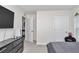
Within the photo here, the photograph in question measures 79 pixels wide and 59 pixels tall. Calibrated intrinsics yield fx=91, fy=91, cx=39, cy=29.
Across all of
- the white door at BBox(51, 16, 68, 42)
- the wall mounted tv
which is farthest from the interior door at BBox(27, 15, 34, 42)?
the wall mounted tv

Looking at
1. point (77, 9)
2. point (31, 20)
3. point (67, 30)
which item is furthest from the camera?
point (31, 20)

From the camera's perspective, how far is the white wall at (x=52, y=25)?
558cm

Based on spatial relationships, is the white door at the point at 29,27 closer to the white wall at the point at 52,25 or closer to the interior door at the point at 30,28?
the interior door at the point at 30,28

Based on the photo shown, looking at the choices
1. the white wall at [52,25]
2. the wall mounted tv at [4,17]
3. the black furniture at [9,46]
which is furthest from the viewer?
the white wall at [52,25]

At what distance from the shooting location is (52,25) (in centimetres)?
560

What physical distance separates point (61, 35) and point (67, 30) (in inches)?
18.7

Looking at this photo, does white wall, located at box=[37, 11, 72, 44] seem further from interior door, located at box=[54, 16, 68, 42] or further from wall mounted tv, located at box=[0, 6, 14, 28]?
wall mounted tv, located at box=[0, 6, 14, 28]

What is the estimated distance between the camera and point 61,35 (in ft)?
18.3

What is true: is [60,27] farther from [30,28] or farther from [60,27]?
[30,28]

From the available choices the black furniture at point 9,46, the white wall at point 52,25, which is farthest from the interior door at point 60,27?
the black furniture at point 9,46

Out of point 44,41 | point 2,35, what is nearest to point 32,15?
point 44,41

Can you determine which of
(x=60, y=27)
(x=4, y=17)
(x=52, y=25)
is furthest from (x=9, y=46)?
(x=60, y=27)

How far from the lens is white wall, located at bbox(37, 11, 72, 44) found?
558 cm
